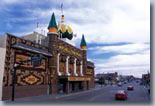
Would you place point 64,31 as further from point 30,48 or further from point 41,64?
point 30,48

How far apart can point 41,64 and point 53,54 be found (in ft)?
11.1

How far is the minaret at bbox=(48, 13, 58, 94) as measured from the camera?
29422 millimetres

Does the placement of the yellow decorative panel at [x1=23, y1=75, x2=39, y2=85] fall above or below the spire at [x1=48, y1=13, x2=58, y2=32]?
below

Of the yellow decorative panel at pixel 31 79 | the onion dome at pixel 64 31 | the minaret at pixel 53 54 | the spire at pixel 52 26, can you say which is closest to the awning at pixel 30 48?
the minaret at pixel 53 54

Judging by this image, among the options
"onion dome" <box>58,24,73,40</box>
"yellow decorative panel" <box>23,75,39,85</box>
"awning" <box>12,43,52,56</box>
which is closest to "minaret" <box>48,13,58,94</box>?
"awning" <box>12,43,52,56</box>

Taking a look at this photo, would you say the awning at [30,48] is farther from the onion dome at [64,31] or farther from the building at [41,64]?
the onion dome at [64,31]

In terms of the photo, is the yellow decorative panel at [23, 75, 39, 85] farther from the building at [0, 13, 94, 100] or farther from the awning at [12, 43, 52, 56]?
the awning at [12, 43, 52, 56]

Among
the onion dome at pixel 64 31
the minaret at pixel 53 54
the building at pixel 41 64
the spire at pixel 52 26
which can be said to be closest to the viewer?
the building at pixel 41 64

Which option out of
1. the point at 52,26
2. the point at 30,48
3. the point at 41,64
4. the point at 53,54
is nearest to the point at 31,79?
the point at 41,64

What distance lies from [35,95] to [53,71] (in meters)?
5.56

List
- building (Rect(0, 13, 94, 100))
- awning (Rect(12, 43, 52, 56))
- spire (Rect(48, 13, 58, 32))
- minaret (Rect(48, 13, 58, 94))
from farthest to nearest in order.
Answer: spire (Rect(48, 13, 58, 32))
minaret (Rect(48, 13, 58, 94))
awning (Rect(12, 43, 52, 56))
building (Rect(0, 13, 94, 100))

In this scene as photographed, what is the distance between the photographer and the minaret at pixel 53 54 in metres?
29.4

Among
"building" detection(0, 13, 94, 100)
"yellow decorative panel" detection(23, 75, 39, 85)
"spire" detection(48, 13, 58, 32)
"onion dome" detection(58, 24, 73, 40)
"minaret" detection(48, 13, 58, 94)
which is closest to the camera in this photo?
"building" detection(0, 13, 94, 100)

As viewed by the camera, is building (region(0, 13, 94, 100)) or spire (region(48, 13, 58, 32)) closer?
building (region(0, 13, 94, 100))
